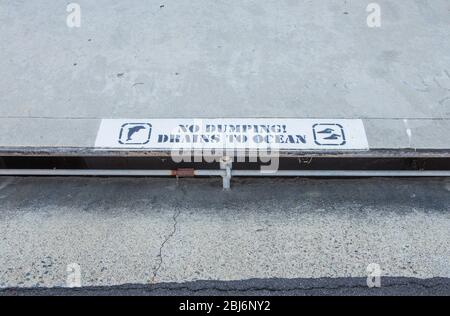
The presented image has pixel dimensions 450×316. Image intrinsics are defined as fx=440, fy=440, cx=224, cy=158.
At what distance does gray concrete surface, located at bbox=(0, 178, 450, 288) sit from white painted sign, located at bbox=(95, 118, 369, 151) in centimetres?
40

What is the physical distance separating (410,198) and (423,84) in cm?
104

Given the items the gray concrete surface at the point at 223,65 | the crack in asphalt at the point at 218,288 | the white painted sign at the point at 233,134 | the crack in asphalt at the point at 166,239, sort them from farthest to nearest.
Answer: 1. the gray concrete surface at the point at 223,65
2. the white painted sign at the point at 233,134
3. the crack in asphalt at the point at 166,239
4. the crack in asphalt at the point at 218,288

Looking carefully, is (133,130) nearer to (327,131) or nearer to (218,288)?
(218,288)

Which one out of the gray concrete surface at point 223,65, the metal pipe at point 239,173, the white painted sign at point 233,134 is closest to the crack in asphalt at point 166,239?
the metal pipe at point 239,173

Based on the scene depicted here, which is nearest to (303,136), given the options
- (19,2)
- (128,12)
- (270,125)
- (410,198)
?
(270,125)

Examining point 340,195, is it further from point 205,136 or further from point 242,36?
point 242,36

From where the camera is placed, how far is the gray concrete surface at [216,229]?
106 inches

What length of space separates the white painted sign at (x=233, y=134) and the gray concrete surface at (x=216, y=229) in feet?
1.31

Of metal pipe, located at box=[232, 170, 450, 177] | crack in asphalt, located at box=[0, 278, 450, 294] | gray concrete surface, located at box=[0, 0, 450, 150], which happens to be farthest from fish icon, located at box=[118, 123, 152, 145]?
crack in asphalt, located at box=[0, 278, 450, 294]

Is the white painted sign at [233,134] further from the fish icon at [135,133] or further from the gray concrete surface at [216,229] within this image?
the gray concrete surface at [216,229]

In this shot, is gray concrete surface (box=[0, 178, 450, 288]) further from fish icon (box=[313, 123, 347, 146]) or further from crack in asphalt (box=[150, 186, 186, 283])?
fish icon (box=[313, 123, 347, 146])

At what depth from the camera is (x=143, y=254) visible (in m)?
2.79

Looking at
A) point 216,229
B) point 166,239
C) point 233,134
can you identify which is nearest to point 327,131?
point 233,134

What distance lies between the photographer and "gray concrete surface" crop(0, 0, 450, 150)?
11.0 feet
